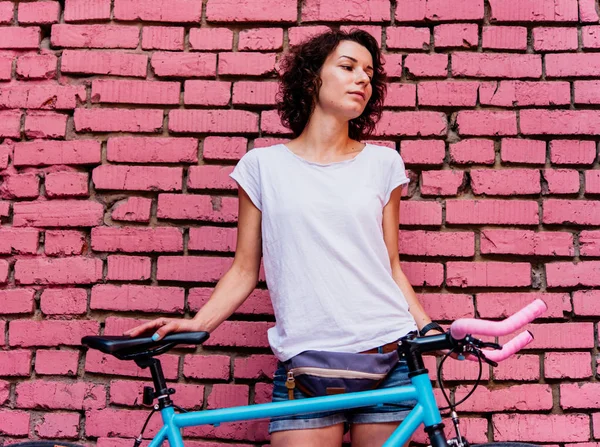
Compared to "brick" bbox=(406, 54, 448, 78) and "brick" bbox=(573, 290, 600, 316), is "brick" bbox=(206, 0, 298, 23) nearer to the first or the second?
"brick" bbox=(406, 54, 448, 78)

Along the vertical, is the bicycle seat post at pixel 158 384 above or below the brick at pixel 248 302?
below

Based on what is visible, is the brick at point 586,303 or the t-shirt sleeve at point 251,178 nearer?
the t-shirt sleeve at point 251,178

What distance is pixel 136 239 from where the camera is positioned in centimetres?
271

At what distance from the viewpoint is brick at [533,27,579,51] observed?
2.75 meters

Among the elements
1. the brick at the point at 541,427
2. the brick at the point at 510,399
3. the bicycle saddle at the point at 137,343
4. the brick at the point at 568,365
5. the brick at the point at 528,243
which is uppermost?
the brick at the point at 528,243

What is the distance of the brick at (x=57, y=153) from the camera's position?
2.77m

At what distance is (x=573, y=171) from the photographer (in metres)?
2.68

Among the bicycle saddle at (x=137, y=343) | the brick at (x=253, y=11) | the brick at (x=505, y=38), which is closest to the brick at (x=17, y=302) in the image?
the bicycle saddle at (x=137, y=343)

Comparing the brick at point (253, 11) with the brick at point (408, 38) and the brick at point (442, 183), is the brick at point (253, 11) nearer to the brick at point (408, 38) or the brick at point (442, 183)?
the brick at point (408, 38)

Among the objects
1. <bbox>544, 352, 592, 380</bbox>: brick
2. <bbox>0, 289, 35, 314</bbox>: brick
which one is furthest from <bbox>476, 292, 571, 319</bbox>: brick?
<bbox>0, 289, 35, 314</bbox>: brick

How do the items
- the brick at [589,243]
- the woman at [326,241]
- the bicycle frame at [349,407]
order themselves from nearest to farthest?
1. the bicycle frame at [349,407]
2. the woman at [326,241]
3. the brick at [589,243]

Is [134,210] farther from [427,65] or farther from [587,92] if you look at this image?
[587,92]

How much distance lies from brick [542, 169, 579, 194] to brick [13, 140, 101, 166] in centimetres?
174

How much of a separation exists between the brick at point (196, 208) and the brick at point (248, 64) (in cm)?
51
